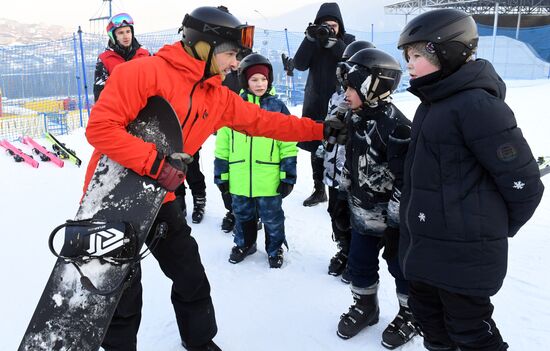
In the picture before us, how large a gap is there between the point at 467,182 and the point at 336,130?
1122 millimetres

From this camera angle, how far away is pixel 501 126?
1.56 metres

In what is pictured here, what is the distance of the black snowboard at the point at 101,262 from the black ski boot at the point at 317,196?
313 cm

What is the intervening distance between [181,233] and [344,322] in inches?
47.6

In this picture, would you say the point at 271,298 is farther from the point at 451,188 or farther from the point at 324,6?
the point at 324,6

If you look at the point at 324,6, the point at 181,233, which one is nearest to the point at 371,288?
the point at 181,233

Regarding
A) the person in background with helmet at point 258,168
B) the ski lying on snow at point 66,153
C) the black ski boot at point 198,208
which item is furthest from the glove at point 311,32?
the ski lying on snow at point 66,153

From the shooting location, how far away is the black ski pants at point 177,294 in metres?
2.16

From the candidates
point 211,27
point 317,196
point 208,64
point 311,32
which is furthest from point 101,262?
point 317,196

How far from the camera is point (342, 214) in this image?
2971mm

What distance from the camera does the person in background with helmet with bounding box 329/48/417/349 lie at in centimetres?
229

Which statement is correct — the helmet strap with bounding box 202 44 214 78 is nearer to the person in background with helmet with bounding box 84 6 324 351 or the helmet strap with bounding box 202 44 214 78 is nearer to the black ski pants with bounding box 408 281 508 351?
the person in background with helmet with bounding box 84 6 324 351

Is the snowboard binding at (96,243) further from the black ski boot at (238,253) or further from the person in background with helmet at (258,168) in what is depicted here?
the black ski boot at (238,253)

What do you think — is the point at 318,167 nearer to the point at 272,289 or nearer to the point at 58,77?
the point at 272,289

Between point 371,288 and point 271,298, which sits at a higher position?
point 371,288
